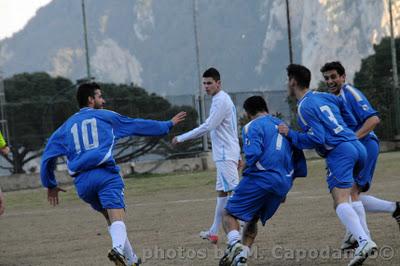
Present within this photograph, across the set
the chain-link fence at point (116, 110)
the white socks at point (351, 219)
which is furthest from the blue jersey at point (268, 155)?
the chain-link fence at point (116, 110)

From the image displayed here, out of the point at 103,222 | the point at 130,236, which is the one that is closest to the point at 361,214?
the point at 130,236

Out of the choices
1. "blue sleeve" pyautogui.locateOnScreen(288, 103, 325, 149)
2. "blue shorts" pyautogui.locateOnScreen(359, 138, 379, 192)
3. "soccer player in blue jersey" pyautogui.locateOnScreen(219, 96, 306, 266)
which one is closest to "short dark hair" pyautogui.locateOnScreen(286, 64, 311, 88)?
"blue sleeve" pyautogui.locateOnScreen(288, 103, 325, 149)

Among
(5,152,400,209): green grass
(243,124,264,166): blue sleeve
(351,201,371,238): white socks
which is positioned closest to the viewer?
(243,124,264,166): blue sleeve

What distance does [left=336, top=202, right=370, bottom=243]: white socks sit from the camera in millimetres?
8078

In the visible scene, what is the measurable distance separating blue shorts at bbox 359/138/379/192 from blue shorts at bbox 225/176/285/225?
1.09m

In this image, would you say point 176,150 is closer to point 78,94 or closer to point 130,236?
point 130,236

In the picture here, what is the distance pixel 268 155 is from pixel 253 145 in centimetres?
19

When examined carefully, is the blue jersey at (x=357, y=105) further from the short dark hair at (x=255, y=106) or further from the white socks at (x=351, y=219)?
the white socks at (x=351, y=219)

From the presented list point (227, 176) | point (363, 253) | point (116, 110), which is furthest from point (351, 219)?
point (116, 110)

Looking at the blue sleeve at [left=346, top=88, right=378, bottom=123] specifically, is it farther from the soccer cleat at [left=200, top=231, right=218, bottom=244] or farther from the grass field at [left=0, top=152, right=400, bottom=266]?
the soccer cleat at [left=200, top=231, right=218, bottom=244]

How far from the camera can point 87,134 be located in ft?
27.4

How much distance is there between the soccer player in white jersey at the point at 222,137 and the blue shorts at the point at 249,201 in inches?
83.4

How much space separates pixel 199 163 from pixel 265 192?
26.9 metres

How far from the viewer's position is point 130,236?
12.0 metres
